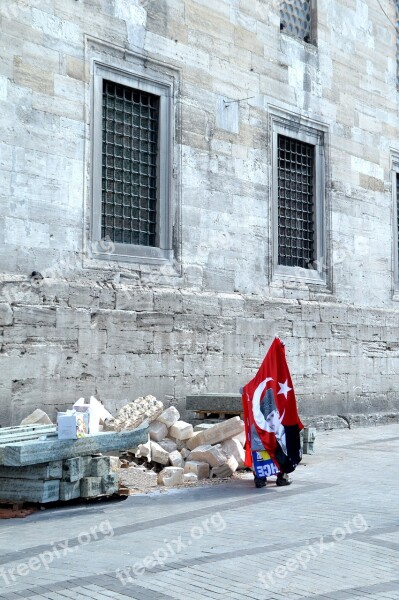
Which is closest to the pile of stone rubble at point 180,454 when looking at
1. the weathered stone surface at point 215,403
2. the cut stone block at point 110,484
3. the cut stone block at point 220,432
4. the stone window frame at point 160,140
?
the cut stone block at point 220,432

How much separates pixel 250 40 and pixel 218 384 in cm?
605

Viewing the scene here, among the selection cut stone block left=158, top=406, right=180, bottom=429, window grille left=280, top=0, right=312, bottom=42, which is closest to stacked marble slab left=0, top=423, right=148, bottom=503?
cut stone block left=158, top=406, right=180, bottom=429

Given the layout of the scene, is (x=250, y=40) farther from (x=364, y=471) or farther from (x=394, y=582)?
(x=394, y=582)

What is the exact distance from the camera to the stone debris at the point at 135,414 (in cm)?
1027

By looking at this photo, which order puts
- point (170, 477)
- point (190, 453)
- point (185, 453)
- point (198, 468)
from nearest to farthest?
1. point (170, 477)
2. point (198, 468)
3. point (190, 453)
4. point (185, 453)

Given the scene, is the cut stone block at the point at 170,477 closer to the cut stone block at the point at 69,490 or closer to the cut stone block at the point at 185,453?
the cut stone block at the point at 185,453

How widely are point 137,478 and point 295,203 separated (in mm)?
7487

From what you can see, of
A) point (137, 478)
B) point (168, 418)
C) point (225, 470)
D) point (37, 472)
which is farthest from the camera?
point (168, 418)

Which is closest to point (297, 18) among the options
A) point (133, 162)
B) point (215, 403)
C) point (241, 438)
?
point (133, 162)

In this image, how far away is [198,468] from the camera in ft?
33.1

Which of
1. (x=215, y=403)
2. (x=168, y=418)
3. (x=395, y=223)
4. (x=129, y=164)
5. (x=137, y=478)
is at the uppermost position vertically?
(x=129, y=164)

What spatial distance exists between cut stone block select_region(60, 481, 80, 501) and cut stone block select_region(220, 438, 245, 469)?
8.80 ft

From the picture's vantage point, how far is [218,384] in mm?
13445

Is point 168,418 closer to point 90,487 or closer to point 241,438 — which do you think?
point 241,438
